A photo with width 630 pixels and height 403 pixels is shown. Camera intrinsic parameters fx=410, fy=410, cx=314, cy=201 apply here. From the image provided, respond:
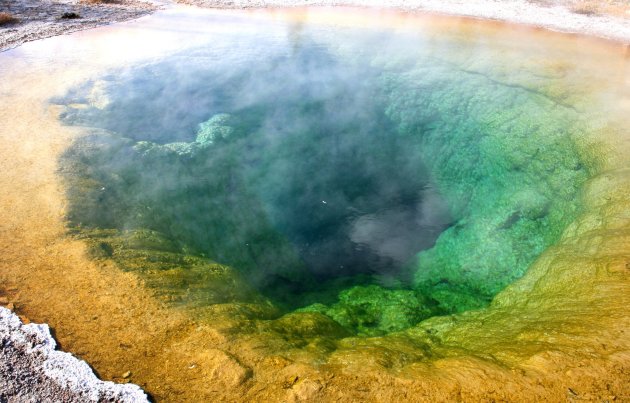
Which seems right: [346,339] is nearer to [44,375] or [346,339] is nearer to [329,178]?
[44,375]

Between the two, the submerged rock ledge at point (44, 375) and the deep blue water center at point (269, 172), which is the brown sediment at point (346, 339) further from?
the deep blue water center at point (269, 172)

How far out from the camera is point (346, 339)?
2.99 meters

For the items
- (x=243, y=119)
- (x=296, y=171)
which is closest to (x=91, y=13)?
(x=243, y=119)

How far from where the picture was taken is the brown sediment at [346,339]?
2.31m

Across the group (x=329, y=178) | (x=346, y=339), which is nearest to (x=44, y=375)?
(x=346, y=339)

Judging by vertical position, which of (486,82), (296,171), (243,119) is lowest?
(296,171)

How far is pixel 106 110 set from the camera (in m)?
5.96

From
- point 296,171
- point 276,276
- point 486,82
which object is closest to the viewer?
point 276,276

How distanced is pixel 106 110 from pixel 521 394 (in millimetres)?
6066

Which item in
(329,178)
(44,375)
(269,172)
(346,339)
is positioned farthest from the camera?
(329,178)

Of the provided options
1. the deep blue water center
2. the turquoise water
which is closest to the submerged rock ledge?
the turquoise water

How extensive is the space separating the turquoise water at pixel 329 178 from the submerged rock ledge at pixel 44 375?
30.3 inches

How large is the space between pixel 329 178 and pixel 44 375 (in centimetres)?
399

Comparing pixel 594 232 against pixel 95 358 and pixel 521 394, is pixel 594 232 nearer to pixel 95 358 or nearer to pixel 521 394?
pixel 521 394
